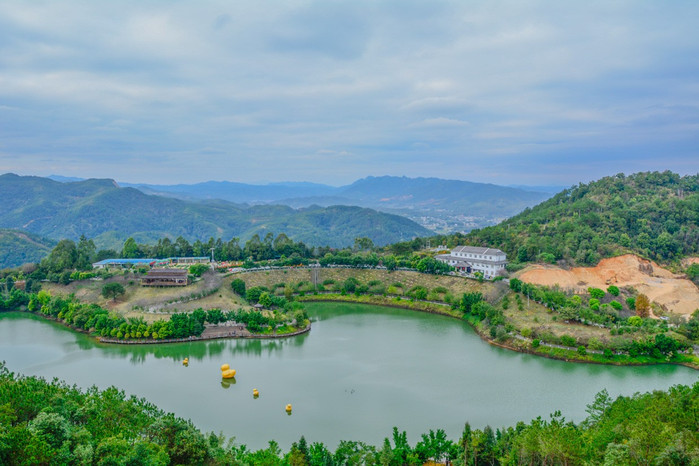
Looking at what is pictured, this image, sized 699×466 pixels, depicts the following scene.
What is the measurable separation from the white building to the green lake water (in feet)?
32.9

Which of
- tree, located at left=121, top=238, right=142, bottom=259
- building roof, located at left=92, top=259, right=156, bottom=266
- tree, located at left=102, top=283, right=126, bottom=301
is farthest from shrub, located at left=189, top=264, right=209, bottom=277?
tree, located at left=121, top=238, right=142, bottom=259

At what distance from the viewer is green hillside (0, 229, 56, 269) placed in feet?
219

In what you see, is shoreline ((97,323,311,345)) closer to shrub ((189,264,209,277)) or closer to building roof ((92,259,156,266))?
shrub ((189,264,209,277))

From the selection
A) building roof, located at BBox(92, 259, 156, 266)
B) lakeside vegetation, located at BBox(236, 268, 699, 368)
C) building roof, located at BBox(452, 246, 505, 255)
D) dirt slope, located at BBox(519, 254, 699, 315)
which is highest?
building roof, located at BBox(452, 246, 505, 255)

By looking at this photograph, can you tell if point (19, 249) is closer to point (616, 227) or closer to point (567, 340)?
point (567, 340)

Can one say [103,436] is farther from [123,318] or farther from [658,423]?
[123,318]

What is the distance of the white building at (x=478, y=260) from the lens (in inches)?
1646

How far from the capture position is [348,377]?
23.6 m

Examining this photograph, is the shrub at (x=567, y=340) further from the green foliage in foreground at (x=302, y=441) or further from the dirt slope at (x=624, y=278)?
the dirt slope at (x=624, y=278)

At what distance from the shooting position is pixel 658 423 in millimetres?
11961

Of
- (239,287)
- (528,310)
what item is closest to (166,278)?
(239,287)

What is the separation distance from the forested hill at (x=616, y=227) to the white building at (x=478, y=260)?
6.73 ft

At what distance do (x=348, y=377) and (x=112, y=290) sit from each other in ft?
68.1

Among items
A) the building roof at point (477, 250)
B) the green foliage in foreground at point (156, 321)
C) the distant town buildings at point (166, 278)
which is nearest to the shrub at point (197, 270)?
the distant town buildings at point (166, 278)
